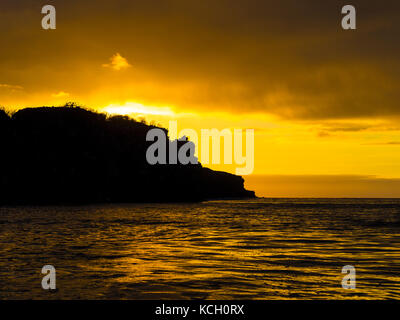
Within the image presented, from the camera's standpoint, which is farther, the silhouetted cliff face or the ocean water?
the silhouetted cliff face

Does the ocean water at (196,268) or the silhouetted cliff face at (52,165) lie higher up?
the silhouetted cliff face at (52,165)

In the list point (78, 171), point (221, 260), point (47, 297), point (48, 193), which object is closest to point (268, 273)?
point (221, 260)

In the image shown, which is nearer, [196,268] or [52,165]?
[196,268]

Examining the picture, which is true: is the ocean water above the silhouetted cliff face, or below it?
below

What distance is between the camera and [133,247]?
29.6 metres

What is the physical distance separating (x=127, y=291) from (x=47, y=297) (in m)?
2.61

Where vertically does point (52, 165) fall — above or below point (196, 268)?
above

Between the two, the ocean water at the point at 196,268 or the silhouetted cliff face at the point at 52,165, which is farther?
the silhouetted cliff face at the point at 52,165
